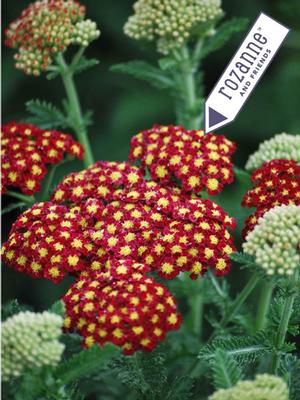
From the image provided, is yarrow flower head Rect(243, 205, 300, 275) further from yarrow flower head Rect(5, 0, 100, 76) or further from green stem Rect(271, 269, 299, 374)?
yarrow flower head Rect(5, 0, 100, 76)

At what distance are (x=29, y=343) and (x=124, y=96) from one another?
12.5 ft

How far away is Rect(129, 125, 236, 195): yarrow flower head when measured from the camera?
325 centimetres

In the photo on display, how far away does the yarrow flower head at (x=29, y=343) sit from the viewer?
239 centimetres

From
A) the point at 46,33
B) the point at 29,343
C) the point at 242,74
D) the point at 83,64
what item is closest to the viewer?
the point at 29,343

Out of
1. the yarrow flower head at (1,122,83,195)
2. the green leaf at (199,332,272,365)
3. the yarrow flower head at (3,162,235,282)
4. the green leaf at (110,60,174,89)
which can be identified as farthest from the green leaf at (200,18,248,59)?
the green leaf at (199,332,272,365)

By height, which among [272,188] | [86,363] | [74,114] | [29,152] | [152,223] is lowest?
[86,363]

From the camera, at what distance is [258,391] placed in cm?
223

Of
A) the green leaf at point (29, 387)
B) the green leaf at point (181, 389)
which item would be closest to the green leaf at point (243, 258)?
the green leaf at point (181, 389)

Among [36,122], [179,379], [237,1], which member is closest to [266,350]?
[179,379]

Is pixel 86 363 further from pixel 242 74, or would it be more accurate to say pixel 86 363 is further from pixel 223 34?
pixel 223 34

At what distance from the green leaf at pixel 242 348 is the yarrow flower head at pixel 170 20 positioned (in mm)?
1491

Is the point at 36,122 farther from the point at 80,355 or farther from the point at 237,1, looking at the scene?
the point at 237,1

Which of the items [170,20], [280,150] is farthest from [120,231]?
[170,20]

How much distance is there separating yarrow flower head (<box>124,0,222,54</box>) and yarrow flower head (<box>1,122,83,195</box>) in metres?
0.62
